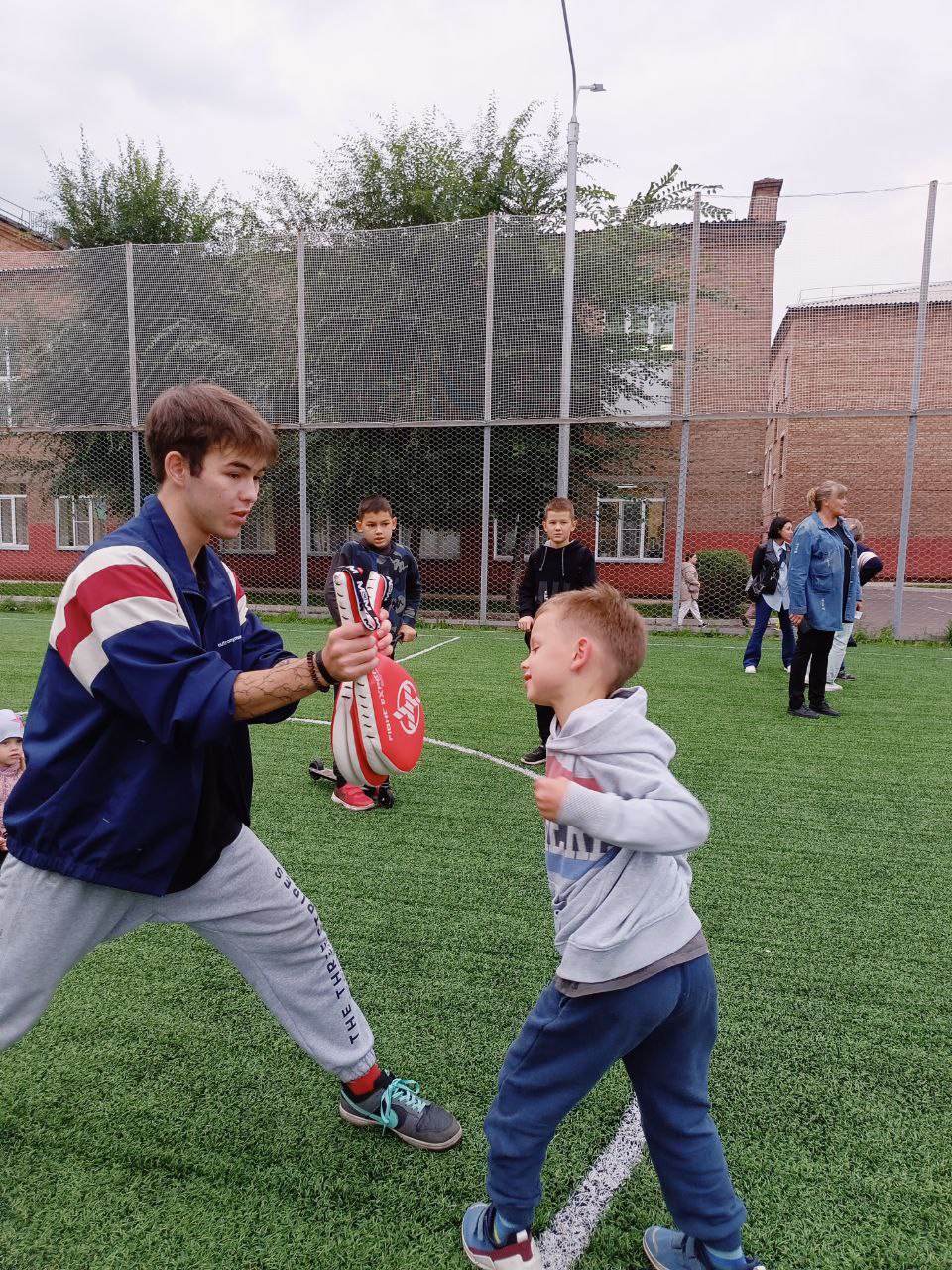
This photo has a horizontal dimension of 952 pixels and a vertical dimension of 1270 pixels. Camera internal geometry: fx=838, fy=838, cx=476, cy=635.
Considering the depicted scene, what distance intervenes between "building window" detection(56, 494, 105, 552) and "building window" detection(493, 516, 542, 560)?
748 cm

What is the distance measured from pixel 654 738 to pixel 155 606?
1.07m

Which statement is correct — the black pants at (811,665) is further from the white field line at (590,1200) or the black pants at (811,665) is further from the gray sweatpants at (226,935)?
the gray sweatpants at (226,935)

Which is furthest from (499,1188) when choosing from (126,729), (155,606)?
(155,606)

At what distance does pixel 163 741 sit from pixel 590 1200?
61.9 inches

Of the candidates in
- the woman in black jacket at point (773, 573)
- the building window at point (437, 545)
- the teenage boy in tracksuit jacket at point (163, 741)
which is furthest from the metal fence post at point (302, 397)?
the teenage boy in tracksuit jacket at point (163, 741)

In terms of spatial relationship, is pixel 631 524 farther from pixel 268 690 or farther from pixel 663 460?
pixel 268 690

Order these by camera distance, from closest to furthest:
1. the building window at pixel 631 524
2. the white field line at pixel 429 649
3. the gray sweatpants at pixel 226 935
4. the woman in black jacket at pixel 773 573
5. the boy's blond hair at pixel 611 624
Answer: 1. the boy's blond hair at pixel 611 624
2. the gray sweatpants at pixel 226 935
3. the woman in black jacket at pixel 773 573
4. the white field line at pixel 429 649
5. the building window at pixel 631 524

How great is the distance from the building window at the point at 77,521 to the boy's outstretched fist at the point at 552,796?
15930mm

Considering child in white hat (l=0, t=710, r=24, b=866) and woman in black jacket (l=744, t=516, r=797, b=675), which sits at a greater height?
woman in black jacket (l=744, t=516, r=797, b=675)

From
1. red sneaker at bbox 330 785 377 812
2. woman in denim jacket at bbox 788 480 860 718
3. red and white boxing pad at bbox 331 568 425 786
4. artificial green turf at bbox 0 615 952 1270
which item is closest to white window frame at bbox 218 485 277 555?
woman in denim jacket at bbox 788 480 860 718

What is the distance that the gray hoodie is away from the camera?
1.58 metres

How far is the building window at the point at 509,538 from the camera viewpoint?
577 inches

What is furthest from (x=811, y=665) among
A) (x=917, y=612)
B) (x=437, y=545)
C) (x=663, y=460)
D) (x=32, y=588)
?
(x=32, y=588)

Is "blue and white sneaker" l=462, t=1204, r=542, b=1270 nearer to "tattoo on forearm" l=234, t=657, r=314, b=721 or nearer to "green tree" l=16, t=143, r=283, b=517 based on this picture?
"tattoo on forearm" l=234, t=657, r=314, b=721
